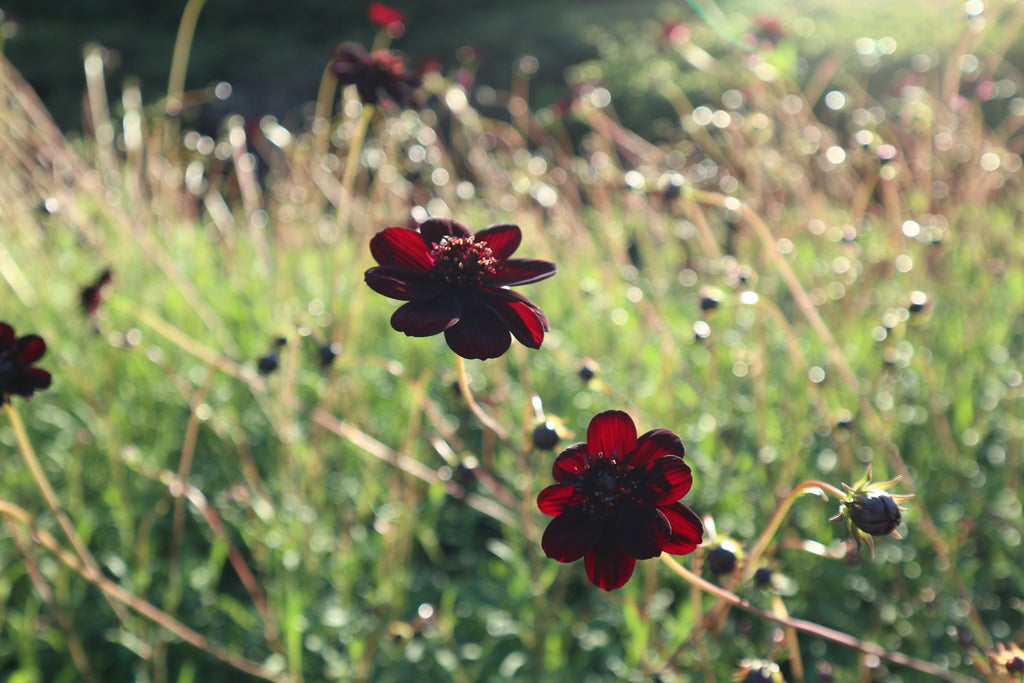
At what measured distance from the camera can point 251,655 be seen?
177 centimetres

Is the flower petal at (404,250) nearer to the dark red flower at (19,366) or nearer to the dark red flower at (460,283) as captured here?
the dark red flower at (460,283)

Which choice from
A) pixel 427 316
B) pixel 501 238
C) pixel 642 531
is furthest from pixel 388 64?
pixel 642 531

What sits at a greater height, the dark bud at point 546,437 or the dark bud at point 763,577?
the dark bud at point 546,437

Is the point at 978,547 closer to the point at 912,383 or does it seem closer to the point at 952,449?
the point at 952,449

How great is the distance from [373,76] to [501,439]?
74 cm

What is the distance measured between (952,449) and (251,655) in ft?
5.62

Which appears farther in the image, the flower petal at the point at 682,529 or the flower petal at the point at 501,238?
the flower petal at the point at 501,238

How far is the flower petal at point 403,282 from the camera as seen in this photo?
0.86 meters

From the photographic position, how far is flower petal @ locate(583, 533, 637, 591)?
835 millimetres

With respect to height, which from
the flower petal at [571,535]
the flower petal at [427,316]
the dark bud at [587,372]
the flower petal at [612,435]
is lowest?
the flower petal at [571,535]

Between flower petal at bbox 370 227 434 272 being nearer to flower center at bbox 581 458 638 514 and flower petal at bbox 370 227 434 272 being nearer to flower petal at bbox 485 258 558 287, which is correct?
flower petal at bbox 485 258 558 287

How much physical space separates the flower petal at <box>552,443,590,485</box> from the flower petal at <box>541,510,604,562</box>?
38mm

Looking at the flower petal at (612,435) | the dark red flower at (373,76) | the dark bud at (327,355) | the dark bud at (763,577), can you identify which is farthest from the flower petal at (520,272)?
the dark red flower at (373,76)

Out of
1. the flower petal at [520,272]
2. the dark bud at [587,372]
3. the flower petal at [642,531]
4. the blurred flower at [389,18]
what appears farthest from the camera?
the blurred flower at [389,18]
